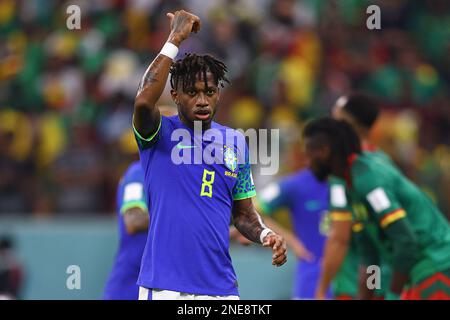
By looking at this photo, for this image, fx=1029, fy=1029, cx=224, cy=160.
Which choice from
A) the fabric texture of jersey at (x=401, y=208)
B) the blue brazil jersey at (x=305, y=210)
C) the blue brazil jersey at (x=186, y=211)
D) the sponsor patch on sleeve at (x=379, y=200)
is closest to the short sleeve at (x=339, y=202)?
the fabric texture of jersey at (x=401, y=208)

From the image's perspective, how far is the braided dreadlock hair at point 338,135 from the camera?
7.74 meters

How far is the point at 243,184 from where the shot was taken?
235 inches

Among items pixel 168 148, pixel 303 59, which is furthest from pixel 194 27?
pixel 303 59

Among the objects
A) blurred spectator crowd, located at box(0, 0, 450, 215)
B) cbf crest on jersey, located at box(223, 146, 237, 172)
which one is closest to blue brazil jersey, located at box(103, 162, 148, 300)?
cbf crest on jersey, located at box(223, 146, 237, 172)

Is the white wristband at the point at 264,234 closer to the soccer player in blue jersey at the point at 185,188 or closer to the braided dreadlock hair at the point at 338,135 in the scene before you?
the soccer player in blue jersey at the point at 185,188

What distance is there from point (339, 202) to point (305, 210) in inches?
69.9

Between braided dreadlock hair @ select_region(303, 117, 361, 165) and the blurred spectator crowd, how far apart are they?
4965mm

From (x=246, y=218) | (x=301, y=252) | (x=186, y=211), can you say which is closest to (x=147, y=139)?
(x=186, y=211)

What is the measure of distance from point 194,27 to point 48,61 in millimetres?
10310

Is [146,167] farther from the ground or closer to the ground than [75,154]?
closer to the ground

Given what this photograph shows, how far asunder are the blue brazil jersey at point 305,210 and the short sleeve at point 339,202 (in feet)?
4.98
